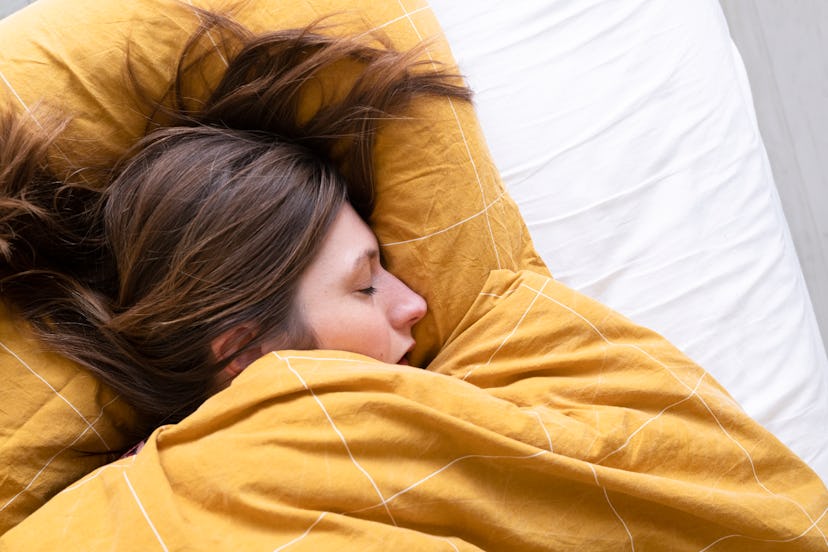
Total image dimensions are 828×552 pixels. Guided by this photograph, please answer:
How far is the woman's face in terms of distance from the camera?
0.88 meters

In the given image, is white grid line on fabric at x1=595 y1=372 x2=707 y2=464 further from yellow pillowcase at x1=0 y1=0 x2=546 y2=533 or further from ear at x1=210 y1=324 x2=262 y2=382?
ear at x1=210 y1=324 x2=262 y2=382

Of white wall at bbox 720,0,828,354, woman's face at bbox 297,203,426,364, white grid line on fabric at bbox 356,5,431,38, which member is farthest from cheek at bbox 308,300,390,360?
white wall at bbox 720,0,828,354

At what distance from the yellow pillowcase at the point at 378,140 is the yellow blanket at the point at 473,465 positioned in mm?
81

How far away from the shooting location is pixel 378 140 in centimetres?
97

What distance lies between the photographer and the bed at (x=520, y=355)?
77 cm

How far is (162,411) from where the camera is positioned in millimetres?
906

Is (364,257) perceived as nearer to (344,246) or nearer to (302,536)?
(344,246)

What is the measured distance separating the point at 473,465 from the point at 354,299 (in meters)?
0.20

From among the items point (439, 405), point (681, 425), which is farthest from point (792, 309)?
point (439, 405)

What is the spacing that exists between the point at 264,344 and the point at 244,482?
0.17 meters

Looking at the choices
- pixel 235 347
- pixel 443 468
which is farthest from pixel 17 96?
pixel 443 468

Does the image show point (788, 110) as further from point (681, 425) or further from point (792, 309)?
point (681, 425)

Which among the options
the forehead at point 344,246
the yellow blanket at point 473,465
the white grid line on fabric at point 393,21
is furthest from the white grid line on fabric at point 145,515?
→ the white grid line on fabric at point 393,21

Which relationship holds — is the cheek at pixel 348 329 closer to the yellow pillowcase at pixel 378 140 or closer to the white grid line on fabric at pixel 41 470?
the yellow pillowcase at pixel 378 140
